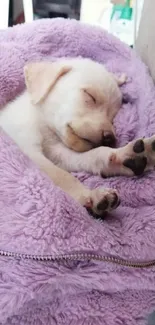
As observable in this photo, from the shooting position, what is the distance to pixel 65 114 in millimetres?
1261

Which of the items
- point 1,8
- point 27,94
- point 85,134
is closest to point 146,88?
point 85,134

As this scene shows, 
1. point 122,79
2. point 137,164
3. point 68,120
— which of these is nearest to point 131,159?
point 137,164

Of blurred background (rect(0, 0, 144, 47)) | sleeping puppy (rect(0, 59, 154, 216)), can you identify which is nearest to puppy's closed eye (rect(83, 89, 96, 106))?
sleeping puppy (rect(0, 59, 154, 216))

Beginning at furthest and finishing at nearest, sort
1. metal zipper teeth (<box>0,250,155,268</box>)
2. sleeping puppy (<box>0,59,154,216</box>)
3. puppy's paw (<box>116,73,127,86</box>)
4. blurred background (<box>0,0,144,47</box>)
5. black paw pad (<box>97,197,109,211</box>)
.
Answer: blurred background (<box>0,0,144,47</box>)
puppy's paw (<box>116,73,127,86</box>)
sleeping puppy (<box>0,59,154,216</box>)
black paw pad (<box>97,197,109,211</box>)
metal zipper teeth (<box>0,250,155,268</box>)

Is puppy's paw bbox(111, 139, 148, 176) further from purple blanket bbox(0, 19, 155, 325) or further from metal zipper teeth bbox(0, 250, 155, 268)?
metal zipper teeth bbox(0, 250, 155, 268)

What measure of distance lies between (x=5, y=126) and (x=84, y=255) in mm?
567

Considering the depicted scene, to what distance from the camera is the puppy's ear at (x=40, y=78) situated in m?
1.32

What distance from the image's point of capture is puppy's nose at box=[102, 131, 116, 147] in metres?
1.20

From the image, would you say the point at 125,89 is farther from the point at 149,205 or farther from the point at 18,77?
the point at 149,205

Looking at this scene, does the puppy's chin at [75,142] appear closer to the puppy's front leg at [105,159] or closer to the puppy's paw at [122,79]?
the puppy's front leg at [105,159]

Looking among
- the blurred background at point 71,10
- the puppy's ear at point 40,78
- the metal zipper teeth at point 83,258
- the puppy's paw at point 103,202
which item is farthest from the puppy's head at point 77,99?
the blurred background at point 71,10

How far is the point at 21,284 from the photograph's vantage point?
2.79ft

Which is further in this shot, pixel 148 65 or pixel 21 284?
pixel 148 65

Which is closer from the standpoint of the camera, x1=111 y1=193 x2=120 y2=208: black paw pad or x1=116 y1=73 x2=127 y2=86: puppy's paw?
x1=111 y1=193 x2=120 y2=208: black paw pad
